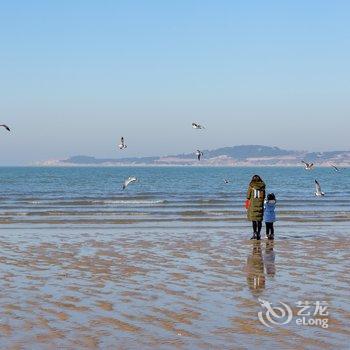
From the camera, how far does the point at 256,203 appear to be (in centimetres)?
2167

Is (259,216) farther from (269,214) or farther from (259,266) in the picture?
(259,266)

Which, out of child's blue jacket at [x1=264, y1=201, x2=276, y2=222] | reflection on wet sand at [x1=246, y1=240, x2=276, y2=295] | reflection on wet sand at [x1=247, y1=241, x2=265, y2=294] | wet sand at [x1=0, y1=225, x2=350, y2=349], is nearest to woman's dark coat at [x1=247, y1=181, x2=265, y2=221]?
child's blue jacket at [x1=264, y1=201, x2=276, y2=222]

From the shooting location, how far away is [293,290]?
1229 centimetres

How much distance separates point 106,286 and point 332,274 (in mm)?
4315

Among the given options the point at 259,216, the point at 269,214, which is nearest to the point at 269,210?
the point at 269,214

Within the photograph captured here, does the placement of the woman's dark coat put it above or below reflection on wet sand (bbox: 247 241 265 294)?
above

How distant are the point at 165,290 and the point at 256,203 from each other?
9.69 metres

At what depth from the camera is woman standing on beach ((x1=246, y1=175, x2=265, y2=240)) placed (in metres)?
21.6

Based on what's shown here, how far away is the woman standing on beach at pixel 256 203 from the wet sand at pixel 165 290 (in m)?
0.77

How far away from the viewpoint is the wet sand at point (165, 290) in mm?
9016

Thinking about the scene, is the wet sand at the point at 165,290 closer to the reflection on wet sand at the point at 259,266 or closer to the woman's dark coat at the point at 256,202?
the reflection on wet sand at the point at 259,266

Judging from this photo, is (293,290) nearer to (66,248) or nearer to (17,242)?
(66,248)

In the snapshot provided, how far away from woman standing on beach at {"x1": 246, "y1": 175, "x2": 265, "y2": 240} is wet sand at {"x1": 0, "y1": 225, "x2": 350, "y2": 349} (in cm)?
77

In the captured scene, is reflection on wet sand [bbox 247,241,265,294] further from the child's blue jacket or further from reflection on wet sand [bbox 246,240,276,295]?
the child's blue jacket
